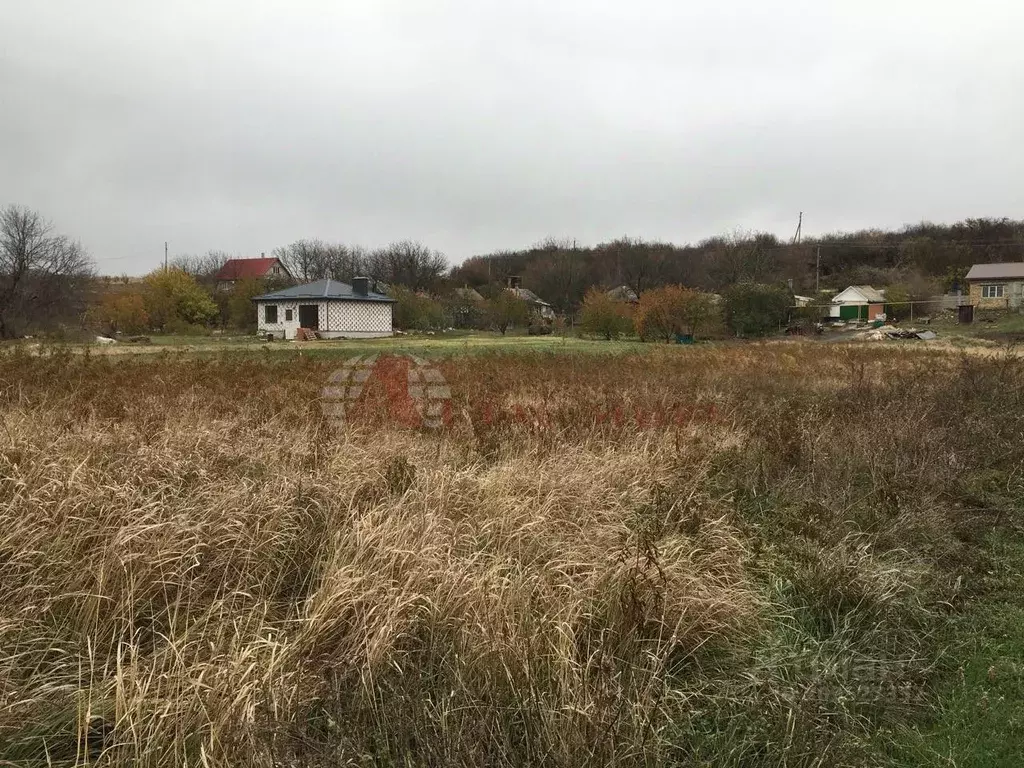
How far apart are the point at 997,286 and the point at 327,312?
5104cm

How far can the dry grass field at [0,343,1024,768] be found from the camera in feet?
7.36

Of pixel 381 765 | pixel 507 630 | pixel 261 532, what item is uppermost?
pixel 261 532

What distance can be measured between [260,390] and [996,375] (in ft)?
35.9

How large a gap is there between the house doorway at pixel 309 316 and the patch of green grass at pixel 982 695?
35.8 metres

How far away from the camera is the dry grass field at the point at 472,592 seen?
2242mm

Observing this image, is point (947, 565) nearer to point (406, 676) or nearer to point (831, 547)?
point (831, 547)

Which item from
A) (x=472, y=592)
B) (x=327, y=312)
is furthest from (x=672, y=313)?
(x=472, y=592)

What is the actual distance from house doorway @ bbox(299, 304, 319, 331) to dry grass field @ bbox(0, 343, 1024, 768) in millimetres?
31403

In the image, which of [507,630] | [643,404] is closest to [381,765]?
[507,630]

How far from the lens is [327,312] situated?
35938 millimetres

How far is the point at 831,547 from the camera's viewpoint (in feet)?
13.0

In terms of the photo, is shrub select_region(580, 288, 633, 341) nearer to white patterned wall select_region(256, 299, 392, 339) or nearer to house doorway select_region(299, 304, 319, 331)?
white patterned wall select_region(256, 299, 392, 339)

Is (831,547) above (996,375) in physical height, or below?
below

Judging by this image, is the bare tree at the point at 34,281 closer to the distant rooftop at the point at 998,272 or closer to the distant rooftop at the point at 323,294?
the distant rooftop at the point at 323,294
